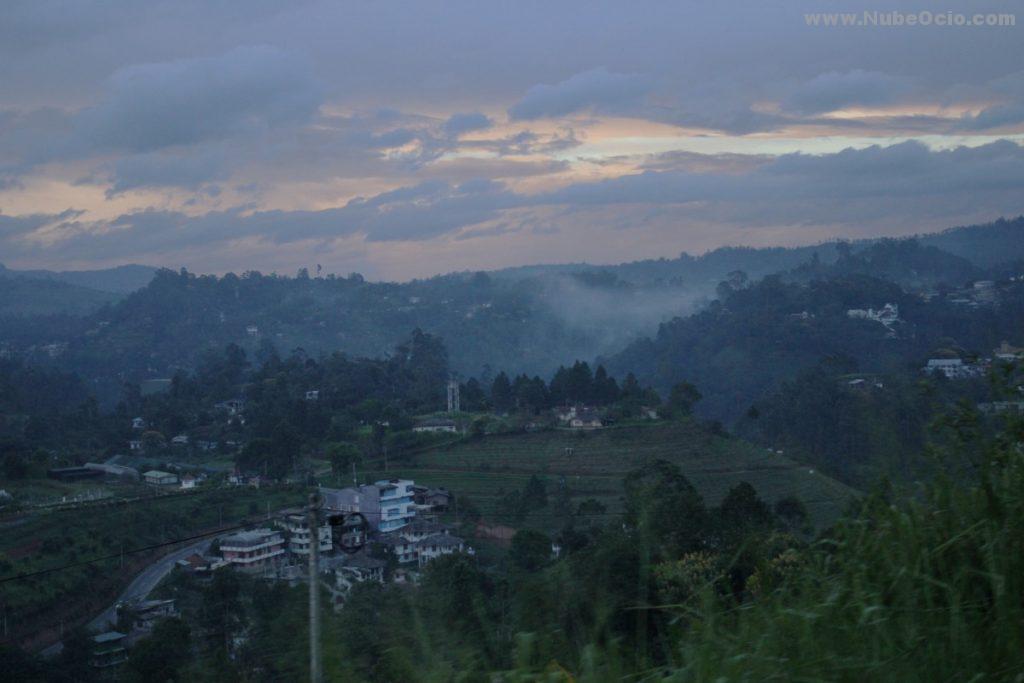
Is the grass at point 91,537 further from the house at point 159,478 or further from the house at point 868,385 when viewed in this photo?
the house at point 868,385

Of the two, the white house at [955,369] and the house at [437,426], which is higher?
the white house at [955,369]

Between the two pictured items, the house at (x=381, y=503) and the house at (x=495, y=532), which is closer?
the house at (x=495, y=532)

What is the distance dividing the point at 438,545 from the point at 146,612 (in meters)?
1.78

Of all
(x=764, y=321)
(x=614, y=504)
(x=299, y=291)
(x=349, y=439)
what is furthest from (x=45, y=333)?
(x=614, y=504)

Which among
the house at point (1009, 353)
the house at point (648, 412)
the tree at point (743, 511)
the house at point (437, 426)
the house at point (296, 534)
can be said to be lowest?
the house at point (437, 426)

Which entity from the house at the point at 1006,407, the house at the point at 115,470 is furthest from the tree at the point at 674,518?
the house at the point at 115,470

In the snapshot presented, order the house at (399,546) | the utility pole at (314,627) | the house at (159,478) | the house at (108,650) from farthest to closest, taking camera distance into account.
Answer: the house at (159,478) < the house at (399,546) < the house at (108,650) < the utility pole at (314,627)

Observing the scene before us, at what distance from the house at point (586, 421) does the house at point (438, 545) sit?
27.0 ft

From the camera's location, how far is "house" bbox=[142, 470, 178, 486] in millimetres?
11441

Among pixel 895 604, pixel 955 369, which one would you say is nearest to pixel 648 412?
pixel 955 369

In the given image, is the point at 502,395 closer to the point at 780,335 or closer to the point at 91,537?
the point at 91,537

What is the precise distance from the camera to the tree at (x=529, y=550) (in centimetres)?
465

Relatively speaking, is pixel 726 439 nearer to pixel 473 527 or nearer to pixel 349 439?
pixel 349 439

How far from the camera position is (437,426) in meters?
15.5
